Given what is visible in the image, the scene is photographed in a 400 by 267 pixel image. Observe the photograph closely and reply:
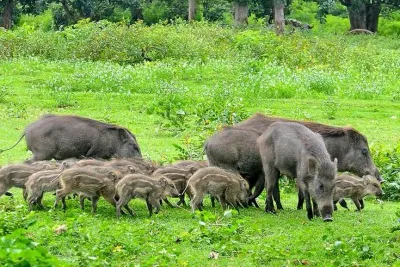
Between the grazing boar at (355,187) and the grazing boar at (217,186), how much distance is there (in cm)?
134

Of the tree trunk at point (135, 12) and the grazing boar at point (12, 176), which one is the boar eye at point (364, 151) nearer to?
the grazing boar at point (12, 176)

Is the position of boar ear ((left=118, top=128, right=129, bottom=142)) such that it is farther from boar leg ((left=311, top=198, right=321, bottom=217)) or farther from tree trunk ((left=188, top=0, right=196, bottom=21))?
tree trunk ((left=188, top=0, right=196, bottom=21))

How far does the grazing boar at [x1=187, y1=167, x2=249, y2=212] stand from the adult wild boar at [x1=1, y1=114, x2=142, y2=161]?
2.60 meters

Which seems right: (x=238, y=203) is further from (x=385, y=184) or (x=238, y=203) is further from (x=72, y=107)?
(x=72, y=107)

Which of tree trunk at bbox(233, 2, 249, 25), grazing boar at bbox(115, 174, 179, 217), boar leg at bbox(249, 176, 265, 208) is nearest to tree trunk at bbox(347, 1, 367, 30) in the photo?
tree trunk at bbox(233, 2, 249, 25)

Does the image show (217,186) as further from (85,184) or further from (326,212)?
(85,184)

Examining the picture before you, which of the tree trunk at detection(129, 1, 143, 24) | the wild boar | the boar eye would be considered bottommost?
the boar eye

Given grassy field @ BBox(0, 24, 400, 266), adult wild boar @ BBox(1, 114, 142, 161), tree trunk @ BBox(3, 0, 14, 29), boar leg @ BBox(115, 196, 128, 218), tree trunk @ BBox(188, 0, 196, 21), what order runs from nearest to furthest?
grassy field @ BBox(0, 24, 400, 266)
boar leg @ BBox(115, 196, 128, 218)
adult wild boar @ BBox(1, 114, 142, 161)
tree trunk @ BBox(188, 0, 196, 21)
tree trunk @ BBox(3, 0, 14, 29)

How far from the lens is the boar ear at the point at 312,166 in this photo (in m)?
11.2

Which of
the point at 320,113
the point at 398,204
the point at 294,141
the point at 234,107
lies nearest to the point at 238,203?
the point at 294,141

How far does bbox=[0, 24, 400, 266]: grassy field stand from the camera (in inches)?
368

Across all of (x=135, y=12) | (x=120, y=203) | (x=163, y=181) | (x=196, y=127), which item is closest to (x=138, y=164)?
(x=163, y=181)

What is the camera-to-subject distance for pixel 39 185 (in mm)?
11320

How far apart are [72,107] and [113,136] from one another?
760cm
